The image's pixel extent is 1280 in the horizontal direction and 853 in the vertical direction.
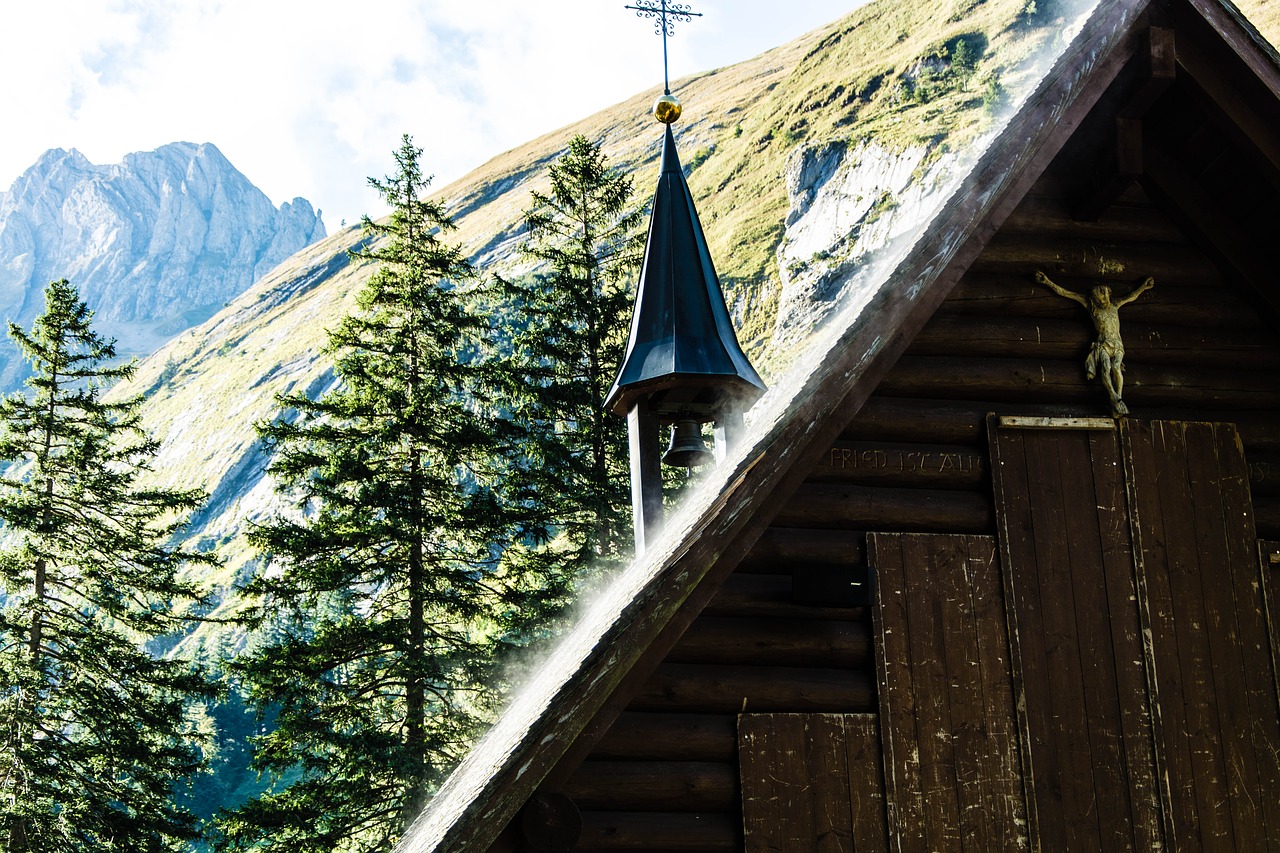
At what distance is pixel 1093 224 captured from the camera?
5270 millimetres

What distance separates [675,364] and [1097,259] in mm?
4478

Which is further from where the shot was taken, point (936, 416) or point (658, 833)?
point (936, 416)

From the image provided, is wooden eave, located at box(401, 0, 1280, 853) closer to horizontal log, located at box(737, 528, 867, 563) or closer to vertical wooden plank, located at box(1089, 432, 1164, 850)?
horizontal log, located at box(737, 528, 867, 563)

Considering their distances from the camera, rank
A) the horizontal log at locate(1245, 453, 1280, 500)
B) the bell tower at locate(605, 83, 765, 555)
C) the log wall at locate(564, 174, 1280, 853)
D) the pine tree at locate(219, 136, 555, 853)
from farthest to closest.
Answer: the pine tree at locate(219, 136, 555, 853) < the bell tower at locate(605, 83, 765, 555) < the horizontal log at locate(1245, 453, 1280, 500) < the log wall at locate(564, 174, 1280, 853)

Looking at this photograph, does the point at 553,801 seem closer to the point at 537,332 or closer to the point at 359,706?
the point at 359,706

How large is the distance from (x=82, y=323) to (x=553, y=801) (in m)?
21.2

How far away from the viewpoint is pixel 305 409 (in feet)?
66.8

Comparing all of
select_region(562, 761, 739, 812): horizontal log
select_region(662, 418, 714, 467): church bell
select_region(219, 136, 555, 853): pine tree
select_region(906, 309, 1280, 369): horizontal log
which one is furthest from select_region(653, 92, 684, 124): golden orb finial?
select_region(219, 136, 555, 853): pine tree

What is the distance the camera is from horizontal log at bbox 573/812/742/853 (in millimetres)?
4184

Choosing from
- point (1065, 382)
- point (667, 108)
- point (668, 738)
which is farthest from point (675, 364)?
point (668, 738)

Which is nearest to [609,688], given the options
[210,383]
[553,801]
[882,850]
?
[553,801]

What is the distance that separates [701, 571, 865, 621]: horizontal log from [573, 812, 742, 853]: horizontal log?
830 mm

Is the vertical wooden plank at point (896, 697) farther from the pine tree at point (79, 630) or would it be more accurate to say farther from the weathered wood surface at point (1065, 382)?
the pine tree at point (79, 630)

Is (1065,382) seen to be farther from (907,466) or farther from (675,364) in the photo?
(675,364)
